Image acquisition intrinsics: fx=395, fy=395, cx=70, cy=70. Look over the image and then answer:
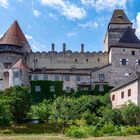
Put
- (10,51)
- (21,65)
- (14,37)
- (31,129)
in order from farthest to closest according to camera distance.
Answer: (14,37) < (10,51) < (21,65) < (31,129)

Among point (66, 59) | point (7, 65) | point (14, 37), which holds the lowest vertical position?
point (7, 65)

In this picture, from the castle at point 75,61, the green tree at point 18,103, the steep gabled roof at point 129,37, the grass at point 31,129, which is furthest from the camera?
the steep gabled roof at point 129,37

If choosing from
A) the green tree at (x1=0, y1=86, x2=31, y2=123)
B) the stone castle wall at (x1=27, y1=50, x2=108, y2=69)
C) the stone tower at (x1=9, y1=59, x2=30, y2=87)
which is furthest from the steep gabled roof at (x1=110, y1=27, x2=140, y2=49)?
the green tree at (x1=0, y1=86, x2=31, y2=123)

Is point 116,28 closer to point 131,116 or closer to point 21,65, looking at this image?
point 21,65

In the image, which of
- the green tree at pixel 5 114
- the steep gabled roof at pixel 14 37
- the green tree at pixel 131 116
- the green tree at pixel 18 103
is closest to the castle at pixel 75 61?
the steep gabled roof at pixel 14 37

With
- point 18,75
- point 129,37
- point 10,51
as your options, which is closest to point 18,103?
point 18,75

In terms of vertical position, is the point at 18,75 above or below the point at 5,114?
above

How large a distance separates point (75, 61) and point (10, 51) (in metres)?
13.1

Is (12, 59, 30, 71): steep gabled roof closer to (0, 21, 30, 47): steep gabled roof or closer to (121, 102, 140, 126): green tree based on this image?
(0, 21, 30, 47): steep gabled roof

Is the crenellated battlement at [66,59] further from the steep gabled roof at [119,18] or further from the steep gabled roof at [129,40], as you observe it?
the steep gabled roof at [119,18]

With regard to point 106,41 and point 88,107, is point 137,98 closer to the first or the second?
point 88,107

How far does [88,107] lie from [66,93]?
15.3m

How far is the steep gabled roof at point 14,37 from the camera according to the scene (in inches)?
3068

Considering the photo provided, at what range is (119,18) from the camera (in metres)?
83.6
